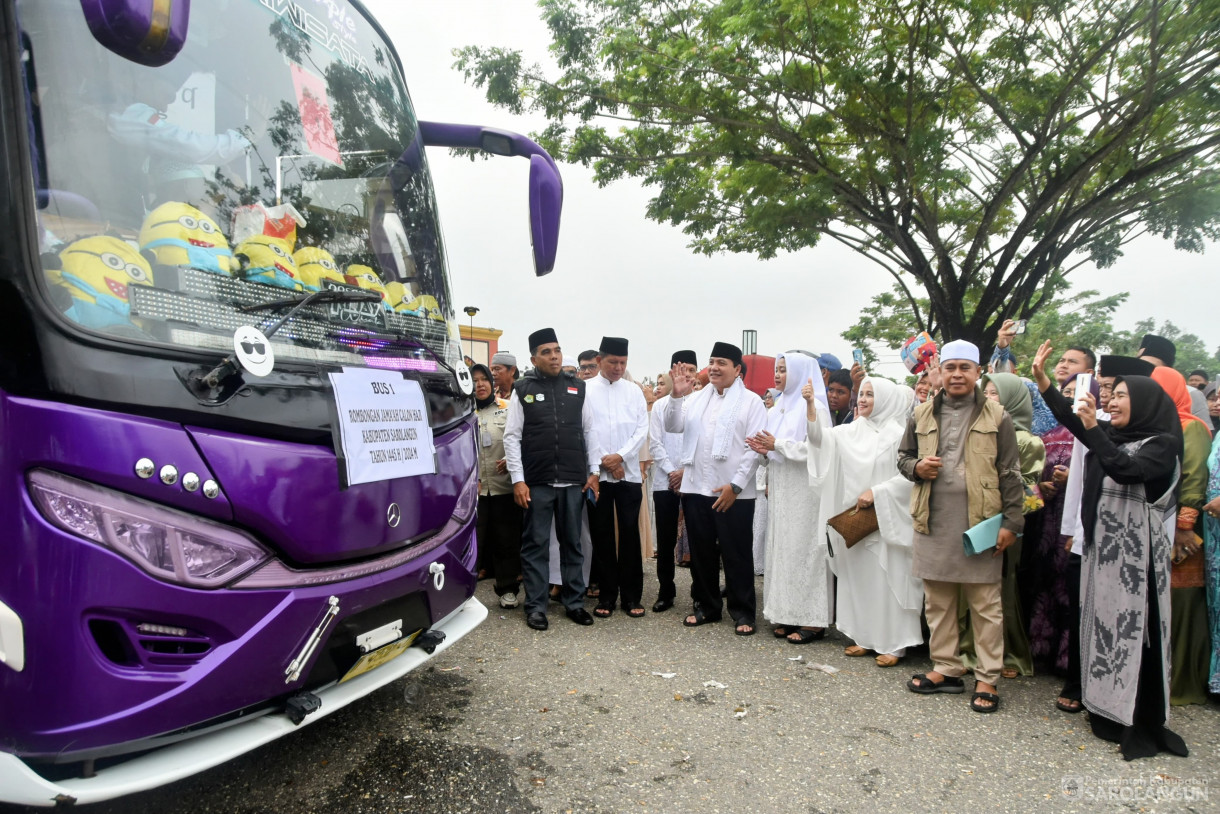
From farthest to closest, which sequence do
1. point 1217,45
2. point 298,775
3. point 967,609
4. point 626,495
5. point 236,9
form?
1. point 1217,45
2. point 626,495
3. point 967,609
4. point 298,775
5. point 236,9

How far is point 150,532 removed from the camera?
2.11 metres

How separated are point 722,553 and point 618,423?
1263 millimetres

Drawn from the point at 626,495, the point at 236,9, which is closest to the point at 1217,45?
the point at 626,495

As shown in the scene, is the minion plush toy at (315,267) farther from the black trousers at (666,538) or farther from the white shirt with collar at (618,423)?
the black trousers at (666,538)

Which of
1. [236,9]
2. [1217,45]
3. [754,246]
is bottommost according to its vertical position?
[236,9]

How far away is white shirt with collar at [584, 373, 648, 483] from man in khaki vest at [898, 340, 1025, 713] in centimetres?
207

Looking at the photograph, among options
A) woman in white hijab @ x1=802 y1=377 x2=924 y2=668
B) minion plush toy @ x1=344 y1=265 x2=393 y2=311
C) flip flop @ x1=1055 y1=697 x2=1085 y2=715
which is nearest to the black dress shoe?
woman in white hijab @ x1=802 y1=377 x2=924 y2=668

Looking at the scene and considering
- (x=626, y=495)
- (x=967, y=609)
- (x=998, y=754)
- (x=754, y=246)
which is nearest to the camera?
(x=998, y=754)

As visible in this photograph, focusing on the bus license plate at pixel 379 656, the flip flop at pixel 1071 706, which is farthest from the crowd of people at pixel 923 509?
the bus license plate at pixel 379 656

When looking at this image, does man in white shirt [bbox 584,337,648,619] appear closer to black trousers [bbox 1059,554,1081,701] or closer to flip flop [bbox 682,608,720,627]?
flip flop [bbox 682,608,720,627]

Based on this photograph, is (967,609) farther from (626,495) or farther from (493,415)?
(493,415)

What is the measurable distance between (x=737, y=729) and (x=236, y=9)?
3.65 meters

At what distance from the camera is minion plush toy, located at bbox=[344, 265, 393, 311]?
9.82ft

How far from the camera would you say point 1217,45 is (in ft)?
26.9
